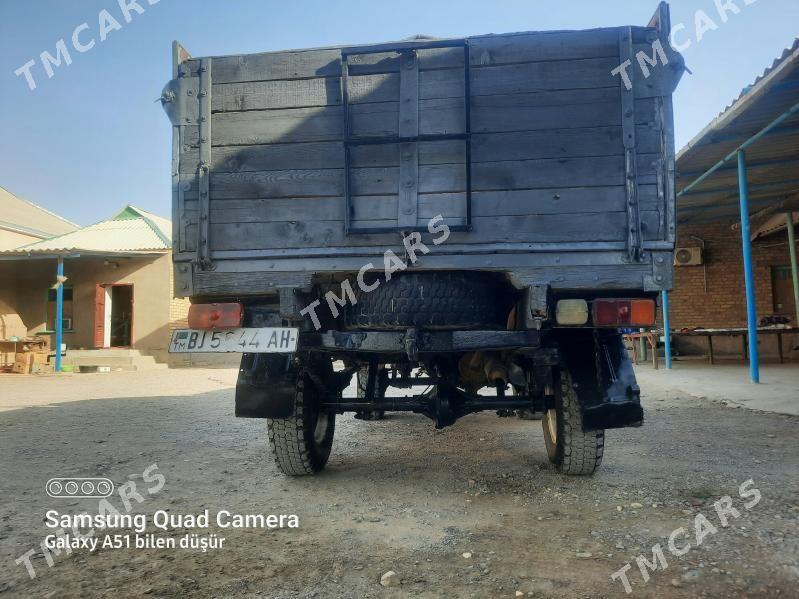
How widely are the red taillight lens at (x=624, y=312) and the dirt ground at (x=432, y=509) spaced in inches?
35.3

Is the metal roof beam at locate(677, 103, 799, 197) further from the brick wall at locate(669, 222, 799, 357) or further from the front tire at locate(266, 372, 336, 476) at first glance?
the front tire at locate(266, 372, 336, 476)

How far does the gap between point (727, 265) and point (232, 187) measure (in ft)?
41.6

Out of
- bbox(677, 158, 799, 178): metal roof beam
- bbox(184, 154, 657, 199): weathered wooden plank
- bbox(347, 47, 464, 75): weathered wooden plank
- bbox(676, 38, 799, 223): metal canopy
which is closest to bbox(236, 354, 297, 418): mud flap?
bbox(184, 154, 657, 199): weathered wooden plank

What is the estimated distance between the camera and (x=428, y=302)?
8.42 ft

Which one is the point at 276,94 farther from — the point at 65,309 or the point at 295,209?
the point at 65,309

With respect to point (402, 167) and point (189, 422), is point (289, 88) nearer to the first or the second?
point (402, 167)

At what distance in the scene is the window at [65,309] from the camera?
14781 mm

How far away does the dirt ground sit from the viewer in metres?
1.77

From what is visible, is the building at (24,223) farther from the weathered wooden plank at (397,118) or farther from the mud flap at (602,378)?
the mud flap at (602,378)

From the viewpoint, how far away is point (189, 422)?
5262 millimetres

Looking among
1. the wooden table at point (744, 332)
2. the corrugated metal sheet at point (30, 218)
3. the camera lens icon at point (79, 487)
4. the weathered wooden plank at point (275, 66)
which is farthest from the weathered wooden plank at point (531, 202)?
the corrugated metal sheet at point (30, 218)

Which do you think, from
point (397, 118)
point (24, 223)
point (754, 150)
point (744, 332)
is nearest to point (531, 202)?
point (397, 118)

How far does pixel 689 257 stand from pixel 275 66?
12.0 m

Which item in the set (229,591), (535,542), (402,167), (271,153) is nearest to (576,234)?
(402,167)
